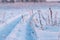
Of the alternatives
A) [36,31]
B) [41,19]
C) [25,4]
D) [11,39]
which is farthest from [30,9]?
[11,39]

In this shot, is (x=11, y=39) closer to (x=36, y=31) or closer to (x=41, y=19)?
(x=36, y=31)

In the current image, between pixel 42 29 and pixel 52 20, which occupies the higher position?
pixel 52 20

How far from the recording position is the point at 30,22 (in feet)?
4.14

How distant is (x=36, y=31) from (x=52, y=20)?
25 cm

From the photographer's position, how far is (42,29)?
1.24 meters

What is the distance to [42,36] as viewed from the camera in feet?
3.96

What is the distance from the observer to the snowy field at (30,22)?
1.22m

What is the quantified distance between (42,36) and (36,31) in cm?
10

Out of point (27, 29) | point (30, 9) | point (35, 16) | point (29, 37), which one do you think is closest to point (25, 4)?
point (30, 9)

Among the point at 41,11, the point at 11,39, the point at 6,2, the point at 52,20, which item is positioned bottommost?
the point at 11,39

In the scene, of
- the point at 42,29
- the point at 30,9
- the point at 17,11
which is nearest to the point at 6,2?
the point at 17,11

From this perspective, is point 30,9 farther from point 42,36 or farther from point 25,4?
point 42,36

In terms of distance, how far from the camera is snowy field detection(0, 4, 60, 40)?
1216mm

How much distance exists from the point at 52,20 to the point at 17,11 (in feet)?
1.54
